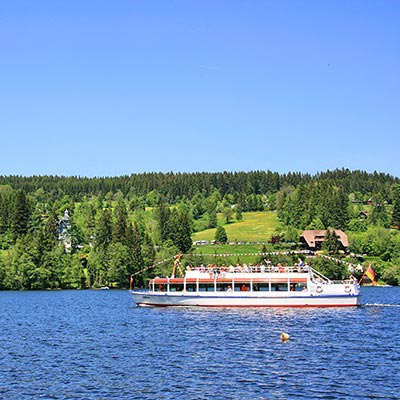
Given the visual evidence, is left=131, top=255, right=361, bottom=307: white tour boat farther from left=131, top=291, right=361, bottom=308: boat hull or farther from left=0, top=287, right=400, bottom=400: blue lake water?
left=0, top=287, right=400, bottom=400: blue lake water

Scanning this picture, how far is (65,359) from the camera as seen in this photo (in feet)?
205

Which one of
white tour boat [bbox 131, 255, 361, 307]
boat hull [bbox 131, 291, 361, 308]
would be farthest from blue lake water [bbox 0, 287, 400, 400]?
white tour boat [bbox 131, 255, 361, 307]

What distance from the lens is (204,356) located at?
62781mm

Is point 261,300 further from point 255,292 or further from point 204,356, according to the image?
point 204,356

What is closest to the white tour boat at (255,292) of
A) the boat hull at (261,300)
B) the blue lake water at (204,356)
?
the boat hull at (261,300)

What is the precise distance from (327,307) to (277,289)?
8.81m

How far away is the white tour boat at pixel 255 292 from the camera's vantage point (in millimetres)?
112188

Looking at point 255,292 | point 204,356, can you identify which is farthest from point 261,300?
point 204,356

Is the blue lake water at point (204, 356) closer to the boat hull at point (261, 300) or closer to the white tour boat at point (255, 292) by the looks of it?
the boat hull at point (261, 300)

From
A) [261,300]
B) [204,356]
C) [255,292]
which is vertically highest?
[255,292]

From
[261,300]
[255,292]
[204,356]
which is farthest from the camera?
[255,292]

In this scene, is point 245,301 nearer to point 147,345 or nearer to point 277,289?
point 277,289

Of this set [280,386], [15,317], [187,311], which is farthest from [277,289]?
[280,386]

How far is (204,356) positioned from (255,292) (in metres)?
51.5
